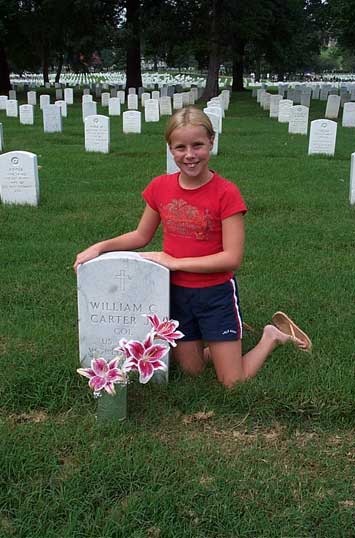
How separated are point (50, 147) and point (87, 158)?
78.0 inches

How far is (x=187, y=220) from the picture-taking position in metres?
3.26

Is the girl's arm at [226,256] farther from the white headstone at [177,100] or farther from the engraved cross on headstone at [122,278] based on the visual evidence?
the white headstone at [177,100]

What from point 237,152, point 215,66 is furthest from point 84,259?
point 215,66

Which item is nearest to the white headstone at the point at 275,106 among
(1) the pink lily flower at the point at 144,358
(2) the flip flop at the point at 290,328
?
(2) the flip flop at the point at 290,328

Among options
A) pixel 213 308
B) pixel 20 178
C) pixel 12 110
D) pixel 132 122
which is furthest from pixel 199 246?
pixel 12 110

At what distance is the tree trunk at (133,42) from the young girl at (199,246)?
29052 mm

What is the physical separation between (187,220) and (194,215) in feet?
0.17

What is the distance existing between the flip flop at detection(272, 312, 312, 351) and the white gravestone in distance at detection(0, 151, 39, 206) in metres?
4.74

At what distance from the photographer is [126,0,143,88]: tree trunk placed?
100 feet

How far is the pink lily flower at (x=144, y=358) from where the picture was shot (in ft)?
9.58

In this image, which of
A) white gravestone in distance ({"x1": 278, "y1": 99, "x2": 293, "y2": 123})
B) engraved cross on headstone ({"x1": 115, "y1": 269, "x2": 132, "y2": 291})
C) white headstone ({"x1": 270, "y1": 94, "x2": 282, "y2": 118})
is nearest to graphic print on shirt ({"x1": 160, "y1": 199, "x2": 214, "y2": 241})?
engraved cross on headstone ({"x1": 115, "y1": 269, "x2": 132, "y2": 291})

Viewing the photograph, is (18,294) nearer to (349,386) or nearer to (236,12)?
(349,386)

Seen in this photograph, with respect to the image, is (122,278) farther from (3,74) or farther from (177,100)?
(3,74)

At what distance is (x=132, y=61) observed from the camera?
33.8 metres
